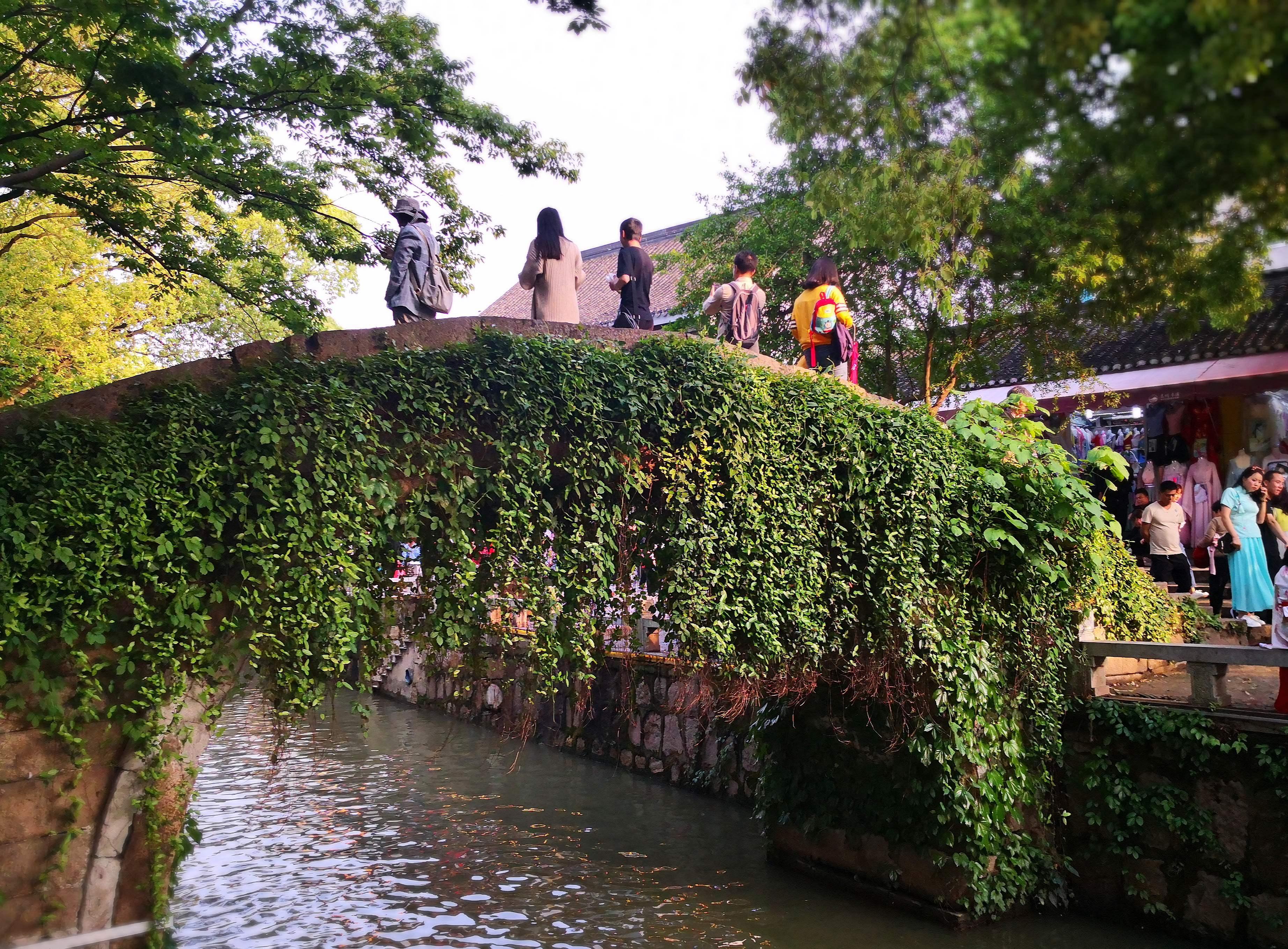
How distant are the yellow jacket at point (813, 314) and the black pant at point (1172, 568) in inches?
168

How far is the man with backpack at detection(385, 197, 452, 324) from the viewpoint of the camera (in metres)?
6.48

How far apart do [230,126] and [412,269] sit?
2.26 meters

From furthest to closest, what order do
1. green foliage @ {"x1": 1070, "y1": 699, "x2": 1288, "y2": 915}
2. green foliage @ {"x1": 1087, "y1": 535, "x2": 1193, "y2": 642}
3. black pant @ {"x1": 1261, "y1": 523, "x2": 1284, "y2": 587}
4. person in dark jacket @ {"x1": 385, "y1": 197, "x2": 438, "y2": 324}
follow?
black pant @ {"x1": 1261, "y1": 523, "x2": 1284, "y2": 587}
green foliage @ {"x1": 1087, "y1": 535, "x2": 1193, "y2": 642}
person in dark jacket @ {"x1": 385, "y1": 197, "x2": 438, "y2": 324}
green foliage @ {"x1": 1070, "y1": 699, "x2": 1288, "y2": 915}

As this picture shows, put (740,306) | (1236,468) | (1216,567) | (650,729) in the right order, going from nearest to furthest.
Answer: (740,306) → (1236,468) → (1216,567) → (650,729)

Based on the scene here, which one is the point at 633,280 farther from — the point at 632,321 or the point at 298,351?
the point at 298,351

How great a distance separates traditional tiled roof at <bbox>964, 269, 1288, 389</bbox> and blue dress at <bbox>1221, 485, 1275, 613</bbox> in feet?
17.2

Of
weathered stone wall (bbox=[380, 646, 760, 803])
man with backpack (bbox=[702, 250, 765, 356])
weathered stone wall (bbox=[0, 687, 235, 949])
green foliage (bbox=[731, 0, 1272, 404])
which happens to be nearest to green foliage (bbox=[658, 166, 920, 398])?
man with backpack (bbox=[702, 250, 765, 356])

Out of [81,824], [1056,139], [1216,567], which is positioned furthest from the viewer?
[1216,567]

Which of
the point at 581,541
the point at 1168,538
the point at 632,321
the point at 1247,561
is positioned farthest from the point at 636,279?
the point at 1168,538

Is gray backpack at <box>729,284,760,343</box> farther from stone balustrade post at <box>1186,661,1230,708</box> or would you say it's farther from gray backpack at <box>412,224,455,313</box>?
stone balustrade post at <box>1186,661,1230,708</box>

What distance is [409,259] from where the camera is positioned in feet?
21.3

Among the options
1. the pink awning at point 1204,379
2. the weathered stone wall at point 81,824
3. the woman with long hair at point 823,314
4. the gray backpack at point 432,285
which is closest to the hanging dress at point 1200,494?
the pink awning at point 1204,379

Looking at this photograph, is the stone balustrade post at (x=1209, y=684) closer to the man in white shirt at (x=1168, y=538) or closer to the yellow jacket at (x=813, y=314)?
the man in white shirt at (x=1168, y=538)

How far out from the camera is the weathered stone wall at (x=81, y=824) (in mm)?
4227
